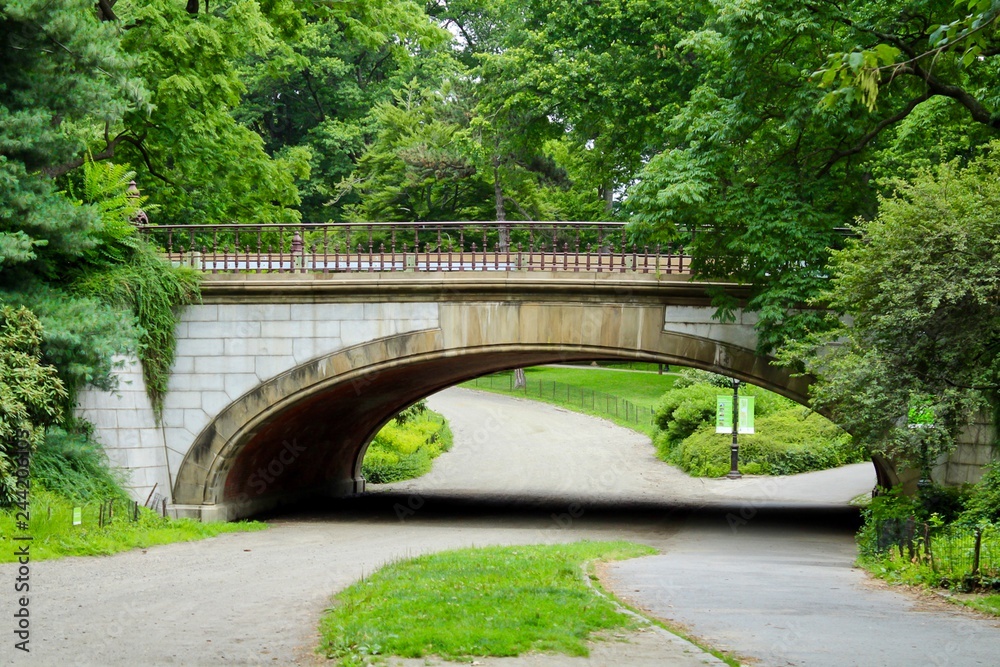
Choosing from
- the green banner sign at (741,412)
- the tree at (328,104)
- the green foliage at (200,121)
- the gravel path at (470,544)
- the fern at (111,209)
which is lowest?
the gravel path at (470,544)

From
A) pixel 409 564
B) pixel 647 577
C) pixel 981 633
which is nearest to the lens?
pixel 981 633

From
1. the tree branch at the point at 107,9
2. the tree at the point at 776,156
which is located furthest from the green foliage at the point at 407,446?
the tree at the point at 776,156

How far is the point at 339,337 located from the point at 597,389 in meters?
27.2

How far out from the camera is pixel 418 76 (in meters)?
46.3

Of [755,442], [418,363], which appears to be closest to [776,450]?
[755,442]

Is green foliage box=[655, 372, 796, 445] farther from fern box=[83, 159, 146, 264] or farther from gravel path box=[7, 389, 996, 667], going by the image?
fern box=[83, 159, 146, 264]

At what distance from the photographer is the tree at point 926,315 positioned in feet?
41.2

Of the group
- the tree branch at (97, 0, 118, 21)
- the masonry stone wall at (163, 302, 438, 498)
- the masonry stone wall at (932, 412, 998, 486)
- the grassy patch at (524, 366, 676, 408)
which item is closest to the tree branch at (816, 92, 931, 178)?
the masonry stone wall at (932, 412, 998, 486)

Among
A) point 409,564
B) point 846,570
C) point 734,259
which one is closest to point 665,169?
point 734,259

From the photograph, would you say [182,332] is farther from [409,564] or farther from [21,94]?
[409,564]

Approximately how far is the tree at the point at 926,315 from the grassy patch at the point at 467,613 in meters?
4.56

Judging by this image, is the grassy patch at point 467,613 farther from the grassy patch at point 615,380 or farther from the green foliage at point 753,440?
the grassy patch at point 615,380

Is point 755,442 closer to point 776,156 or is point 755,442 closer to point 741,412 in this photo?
point 741,412

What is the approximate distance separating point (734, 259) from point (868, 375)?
3783mm
